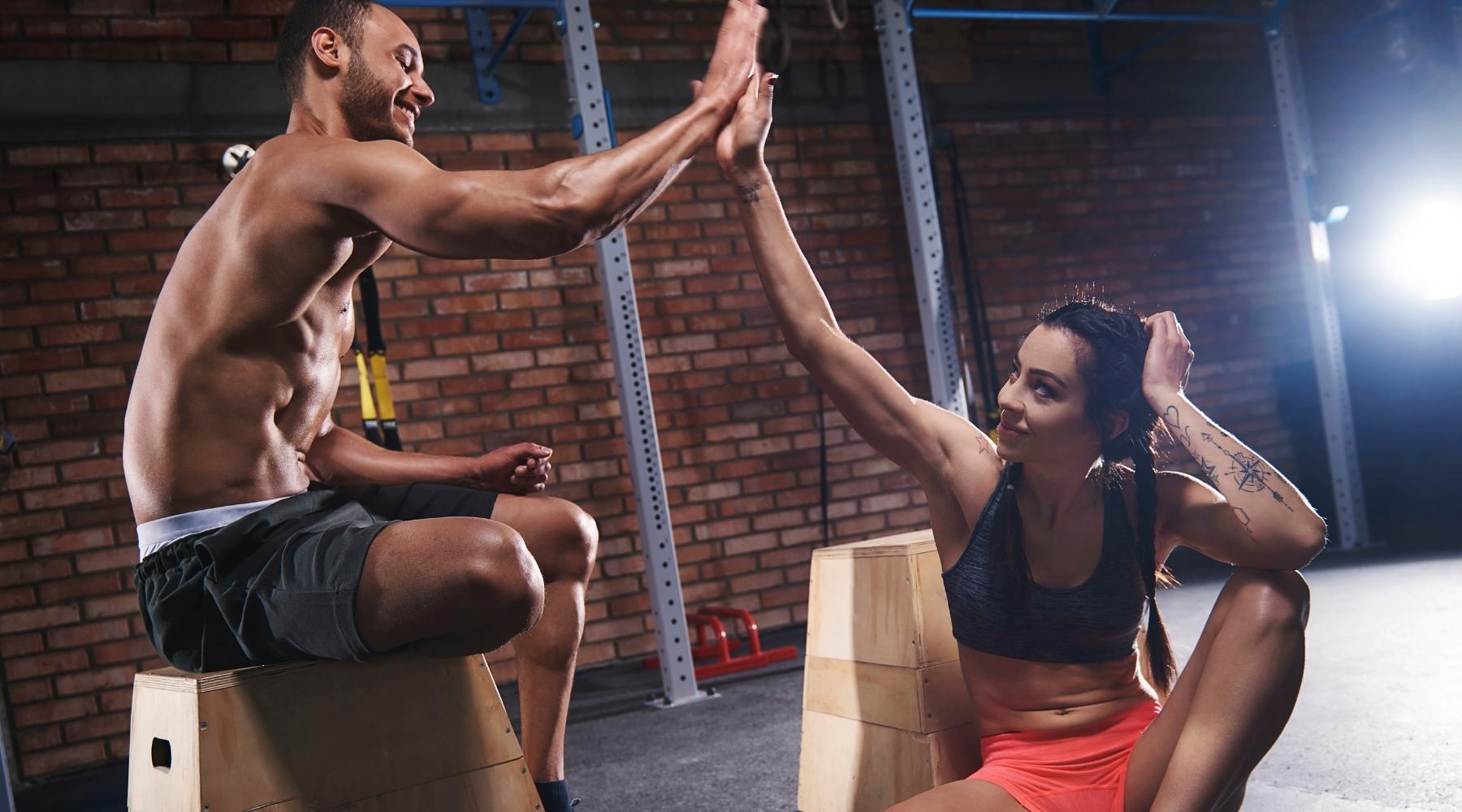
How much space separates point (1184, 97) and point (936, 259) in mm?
2474

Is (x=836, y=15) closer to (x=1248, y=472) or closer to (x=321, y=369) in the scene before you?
(x=321, y=369)

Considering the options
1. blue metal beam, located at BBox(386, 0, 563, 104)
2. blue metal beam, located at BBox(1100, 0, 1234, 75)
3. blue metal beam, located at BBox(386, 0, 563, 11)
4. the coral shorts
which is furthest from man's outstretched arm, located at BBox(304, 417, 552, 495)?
blue metal beam, located at BBox(1100, 0, 1234, 75)

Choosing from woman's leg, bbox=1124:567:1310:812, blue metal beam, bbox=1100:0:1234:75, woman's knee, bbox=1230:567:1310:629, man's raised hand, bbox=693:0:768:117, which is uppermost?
blue metal beam, bbox=1100:0:1234:75

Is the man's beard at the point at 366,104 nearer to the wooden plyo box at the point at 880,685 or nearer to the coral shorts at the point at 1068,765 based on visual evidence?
the wooden plyo box at the point at 880,685

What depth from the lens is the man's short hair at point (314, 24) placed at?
1867 mm

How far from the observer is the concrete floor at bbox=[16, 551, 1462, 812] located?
2412 millimetres

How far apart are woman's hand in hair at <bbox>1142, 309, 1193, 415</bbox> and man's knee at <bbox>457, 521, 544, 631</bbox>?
0.93m

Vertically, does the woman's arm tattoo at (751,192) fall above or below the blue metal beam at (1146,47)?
below

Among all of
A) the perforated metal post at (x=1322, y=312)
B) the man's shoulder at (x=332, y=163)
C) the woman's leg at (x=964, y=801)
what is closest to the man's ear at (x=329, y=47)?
the man's shoulder at (x=332, y=163)

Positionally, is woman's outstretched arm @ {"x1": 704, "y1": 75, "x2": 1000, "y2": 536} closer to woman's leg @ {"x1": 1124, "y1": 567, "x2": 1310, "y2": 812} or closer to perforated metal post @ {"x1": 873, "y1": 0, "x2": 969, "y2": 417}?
woman's leg @ {"x1": 1124, "y1": 567, "x2": 1310, "y2": 812}

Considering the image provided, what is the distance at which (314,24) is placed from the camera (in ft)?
6.13

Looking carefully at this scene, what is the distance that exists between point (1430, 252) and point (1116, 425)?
201 inches

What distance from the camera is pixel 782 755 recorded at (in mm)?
3033

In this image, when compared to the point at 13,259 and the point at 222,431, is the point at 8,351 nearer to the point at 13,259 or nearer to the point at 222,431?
the point at 13,259
